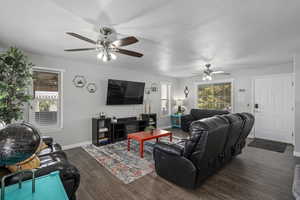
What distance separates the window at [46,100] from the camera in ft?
11.6

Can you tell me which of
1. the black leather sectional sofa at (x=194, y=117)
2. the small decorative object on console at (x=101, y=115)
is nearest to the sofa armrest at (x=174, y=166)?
the small decorative object on console at (x=101, y=115)

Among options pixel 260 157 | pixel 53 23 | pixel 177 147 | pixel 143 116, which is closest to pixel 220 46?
pixel 177 147

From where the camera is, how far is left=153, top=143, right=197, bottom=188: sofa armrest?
2044 millimetres

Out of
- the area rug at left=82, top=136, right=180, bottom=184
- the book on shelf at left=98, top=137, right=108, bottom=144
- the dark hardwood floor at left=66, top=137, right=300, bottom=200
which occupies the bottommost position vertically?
the dark hardwood floor at left=66, top=137, right=300, bottom=200

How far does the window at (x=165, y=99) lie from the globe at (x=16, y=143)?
5.83m

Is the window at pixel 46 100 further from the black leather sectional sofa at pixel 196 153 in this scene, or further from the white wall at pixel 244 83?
the white wall at pixel 244 83

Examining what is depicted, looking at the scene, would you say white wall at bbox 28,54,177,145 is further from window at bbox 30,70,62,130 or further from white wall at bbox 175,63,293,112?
white wall at bbox 175,63,293,112

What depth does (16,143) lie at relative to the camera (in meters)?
0.84

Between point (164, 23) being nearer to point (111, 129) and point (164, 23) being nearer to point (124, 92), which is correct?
point (124, 92)

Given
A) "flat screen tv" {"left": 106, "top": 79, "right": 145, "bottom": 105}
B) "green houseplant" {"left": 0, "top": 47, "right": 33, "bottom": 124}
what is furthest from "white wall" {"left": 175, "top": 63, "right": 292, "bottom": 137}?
"green houseplant" {"left": 0, "top": 47, "right": 33, "bottom": 124}

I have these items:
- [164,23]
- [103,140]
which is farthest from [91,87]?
[164,23]

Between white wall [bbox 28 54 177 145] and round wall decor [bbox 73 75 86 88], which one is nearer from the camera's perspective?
white wall [bbox 28 54 177 145]

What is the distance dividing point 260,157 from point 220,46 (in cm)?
277

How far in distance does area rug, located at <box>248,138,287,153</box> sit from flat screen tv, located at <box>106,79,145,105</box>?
12.9 ft
